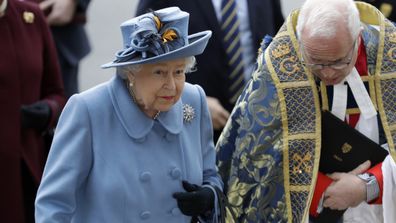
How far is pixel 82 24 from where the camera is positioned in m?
7.26

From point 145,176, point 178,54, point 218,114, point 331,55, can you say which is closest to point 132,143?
point 145,176

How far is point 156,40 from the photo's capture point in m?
4.31

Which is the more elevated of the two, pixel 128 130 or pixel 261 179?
pixel 128 130

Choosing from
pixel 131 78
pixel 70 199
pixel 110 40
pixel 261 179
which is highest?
pixel 131 78

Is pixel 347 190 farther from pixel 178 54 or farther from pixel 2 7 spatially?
pixel 2 7

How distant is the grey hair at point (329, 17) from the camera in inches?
188

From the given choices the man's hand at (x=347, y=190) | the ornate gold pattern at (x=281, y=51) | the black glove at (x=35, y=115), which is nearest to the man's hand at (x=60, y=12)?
the black glove at (x=35, y=115)

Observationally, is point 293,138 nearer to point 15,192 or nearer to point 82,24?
point 15,192

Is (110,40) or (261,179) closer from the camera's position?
(261,179)

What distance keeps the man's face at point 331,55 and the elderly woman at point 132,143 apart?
537 mm

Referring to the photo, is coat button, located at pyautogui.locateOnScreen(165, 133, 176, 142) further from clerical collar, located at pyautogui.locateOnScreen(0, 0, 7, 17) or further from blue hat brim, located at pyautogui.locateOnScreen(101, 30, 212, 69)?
clerical collar, located at pyautogui.locateOnScreen(0, 0, 7, 17)

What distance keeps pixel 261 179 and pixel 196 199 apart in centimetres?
63

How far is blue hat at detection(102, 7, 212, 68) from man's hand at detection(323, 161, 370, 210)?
96 centimetres

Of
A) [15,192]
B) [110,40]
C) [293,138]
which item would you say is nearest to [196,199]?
[293,138]
